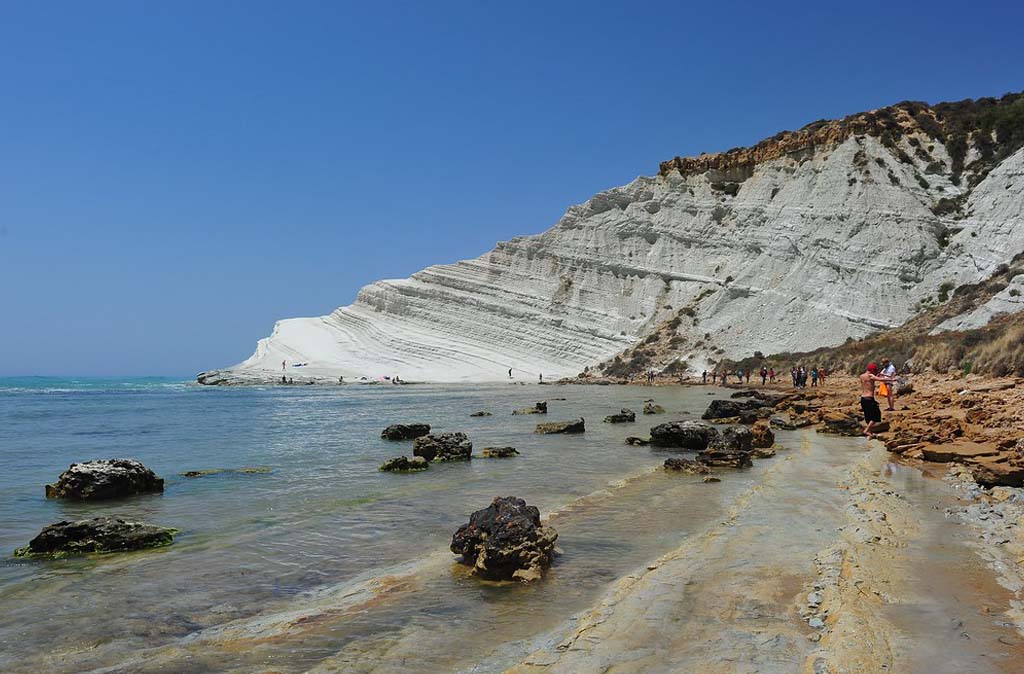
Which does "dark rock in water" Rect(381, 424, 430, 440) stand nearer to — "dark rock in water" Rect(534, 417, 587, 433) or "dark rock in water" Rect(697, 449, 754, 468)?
"dark rock in water" Rect(534, 417, 587, 433)

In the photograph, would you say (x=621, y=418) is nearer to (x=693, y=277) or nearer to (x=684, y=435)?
(x=684, y=435)

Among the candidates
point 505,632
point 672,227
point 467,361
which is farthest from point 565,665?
point 672,227

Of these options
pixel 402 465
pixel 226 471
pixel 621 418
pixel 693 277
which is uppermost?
pixel 693 277

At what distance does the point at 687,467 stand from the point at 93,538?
25.8 ft

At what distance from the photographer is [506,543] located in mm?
5699

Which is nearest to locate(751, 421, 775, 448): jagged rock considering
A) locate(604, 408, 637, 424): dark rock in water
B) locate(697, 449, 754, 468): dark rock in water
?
locate(697, 449, 754, 468): dark rock in water

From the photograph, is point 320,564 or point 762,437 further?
point 762,437

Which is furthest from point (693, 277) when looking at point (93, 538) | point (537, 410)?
point (93, 538)

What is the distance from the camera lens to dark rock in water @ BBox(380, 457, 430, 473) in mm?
11852

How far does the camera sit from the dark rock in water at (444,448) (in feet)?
43.2

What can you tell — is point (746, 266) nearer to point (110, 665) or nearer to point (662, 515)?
point (662, 515)

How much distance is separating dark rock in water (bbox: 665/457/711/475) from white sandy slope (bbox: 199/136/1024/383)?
128 ft

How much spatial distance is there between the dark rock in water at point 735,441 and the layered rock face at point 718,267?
36.1m

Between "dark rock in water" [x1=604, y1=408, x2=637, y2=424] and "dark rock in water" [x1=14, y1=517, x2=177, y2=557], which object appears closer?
"dark rock in water" [x1=14, y1=517, x2=177, y2=557]
